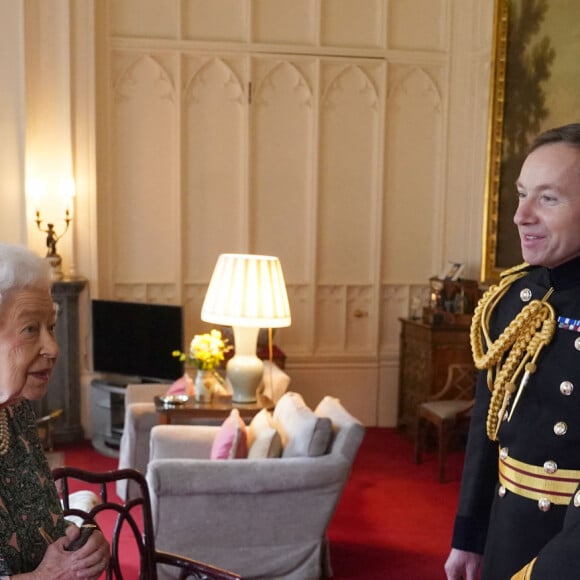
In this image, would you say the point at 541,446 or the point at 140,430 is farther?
the point at 140,430

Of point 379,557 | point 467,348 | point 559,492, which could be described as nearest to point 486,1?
point 467,348

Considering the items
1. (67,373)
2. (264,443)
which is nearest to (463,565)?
(264,443)

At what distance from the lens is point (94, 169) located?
5738mm

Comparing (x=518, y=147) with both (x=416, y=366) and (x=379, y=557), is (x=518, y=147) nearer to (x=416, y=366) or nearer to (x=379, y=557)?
(x=416, y=366)

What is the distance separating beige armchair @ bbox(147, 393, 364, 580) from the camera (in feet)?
10.6

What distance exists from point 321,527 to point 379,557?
2.21 ft

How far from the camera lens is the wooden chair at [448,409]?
16.6 ft

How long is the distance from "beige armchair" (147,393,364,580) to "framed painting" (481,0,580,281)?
8.47ft

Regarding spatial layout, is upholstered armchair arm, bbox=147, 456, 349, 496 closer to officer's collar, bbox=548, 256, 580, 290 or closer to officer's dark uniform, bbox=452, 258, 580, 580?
officer's dark uniform, bbox=452, 258, 580, 580

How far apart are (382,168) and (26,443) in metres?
5.02

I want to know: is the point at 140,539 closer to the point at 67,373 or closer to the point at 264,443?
the point at 264,443

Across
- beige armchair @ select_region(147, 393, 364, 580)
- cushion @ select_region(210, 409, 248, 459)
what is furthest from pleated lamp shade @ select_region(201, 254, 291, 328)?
beige armchair @ select_region(147, 393, 364, 580)

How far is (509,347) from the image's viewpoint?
1630mm

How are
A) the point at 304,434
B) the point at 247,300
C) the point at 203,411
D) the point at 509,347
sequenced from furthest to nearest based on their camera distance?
the point at 203,411 < the point at 247,300 < the point at 304,434 < the point at 509,347
